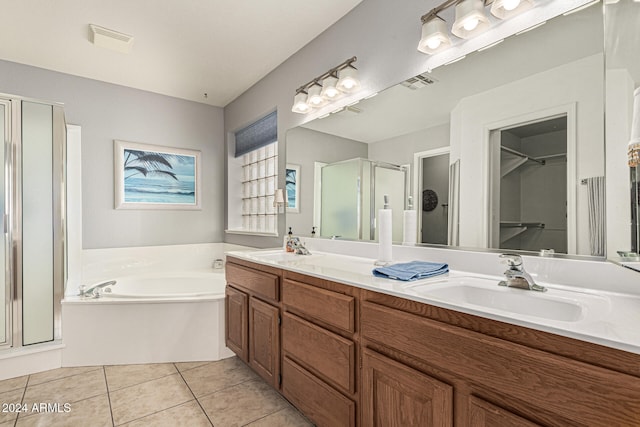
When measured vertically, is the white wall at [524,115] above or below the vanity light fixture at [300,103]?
below

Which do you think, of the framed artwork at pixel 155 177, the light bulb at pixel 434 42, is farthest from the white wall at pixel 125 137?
the light bulb at pixel 434 42

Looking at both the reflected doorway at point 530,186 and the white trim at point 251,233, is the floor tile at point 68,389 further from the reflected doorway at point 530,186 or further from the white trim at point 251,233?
the reflected doorway at point 530,186

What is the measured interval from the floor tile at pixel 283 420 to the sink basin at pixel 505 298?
3.64 ft

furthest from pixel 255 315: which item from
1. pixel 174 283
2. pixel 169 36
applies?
pixel 169 36

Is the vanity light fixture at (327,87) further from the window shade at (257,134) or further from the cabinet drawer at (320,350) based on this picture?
the cabinet drawer at (320,350)

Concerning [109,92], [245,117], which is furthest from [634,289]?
[109,92]

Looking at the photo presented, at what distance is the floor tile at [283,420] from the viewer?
1.73 meters

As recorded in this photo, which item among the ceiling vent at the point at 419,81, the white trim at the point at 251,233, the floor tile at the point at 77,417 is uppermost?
the ceiling vent at the point at 419,81

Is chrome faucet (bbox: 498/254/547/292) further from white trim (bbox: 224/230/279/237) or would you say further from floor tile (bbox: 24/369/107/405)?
floor tile (bbox: 24/369/107/405)

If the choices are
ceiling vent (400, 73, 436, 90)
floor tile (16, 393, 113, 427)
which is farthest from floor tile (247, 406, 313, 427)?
ceiling vent (400, 73, 436, 90)

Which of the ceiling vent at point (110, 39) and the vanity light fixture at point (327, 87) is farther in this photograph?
the ceiling vent at point (110, 39)

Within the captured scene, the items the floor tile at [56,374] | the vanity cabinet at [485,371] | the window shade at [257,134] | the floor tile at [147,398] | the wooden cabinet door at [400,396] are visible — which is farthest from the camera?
the window shade at [257,134]

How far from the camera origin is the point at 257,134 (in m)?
3.39

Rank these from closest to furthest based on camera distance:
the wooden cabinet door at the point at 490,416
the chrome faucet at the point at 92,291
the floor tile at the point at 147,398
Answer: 1. the wooden cabinet door at the point at 490,416
2. the floor tile at the point at 147,398
3. the chrome faucet at the point at 92,291
